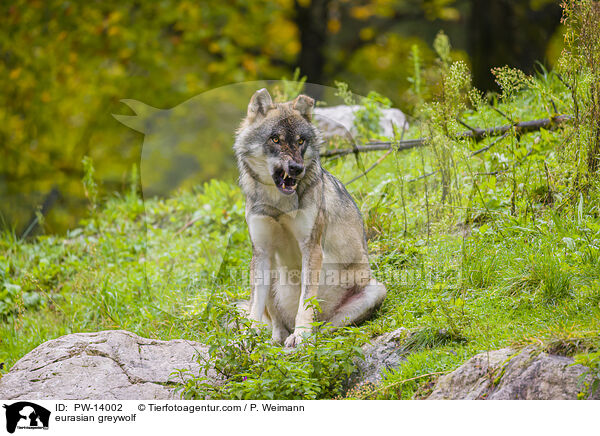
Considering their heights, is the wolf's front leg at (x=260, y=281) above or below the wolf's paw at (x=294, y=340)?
above

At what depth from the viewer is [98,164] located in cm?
1242

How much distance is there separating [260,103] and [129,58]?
30.7 ft

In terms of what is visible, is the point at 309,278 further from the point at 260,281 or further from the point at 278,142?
the point at 278,142

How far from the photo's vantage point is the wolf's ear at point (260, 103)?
4.92 meters

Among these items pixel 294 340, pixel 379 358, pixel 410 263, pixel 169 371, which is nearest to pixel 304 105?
pixel 410 263

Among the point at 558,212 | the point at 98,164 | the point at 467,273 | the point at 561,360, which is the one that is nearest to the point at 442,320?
the point at 467,273

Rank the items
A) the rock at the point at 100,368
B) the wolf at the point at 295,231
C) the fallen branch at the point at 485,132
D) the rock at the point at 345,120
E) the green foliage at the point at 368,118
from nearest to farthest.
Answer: the rock at the point at 100,368 → the wolf at the point at 295,231 → the fallen branch at the point at 485,132 → the green foliage at the point at 368,118 → the rock at the point at 345,120

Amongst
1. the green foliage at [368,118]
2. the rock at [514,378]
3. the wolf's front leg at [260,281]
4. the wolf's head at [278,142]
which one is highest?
the green foliage at [368,118]

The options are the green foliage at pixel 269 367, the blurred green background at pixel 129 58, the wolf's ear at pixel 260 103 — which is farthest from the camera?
the blurred green background at pixel 129 58

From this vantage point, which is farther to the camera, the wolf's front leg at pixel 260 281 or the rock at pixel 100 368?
the wolf's front leg at pixel 260 281

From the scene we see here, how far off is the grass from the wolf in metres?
0.39

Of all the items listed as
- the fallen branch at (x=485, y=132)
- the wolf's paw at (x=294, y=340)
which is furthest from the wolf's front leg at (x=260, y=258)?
the fallen branch at (x=485, y=132)
